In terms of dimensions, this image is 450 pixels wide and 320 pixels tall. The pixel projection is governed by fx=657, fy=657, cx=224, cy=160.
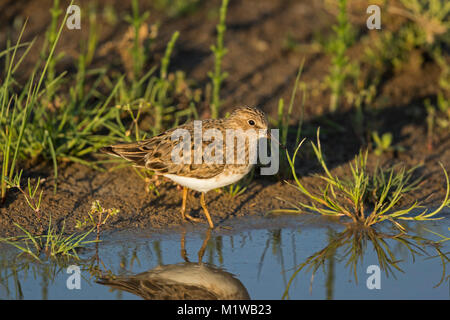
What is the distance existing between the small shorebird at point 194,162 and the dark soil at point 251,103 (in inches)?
17.4

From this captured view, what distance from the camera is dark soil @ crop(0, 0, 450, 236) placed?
6219 millimetres

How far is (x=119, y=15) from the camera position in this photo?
9.88 metres

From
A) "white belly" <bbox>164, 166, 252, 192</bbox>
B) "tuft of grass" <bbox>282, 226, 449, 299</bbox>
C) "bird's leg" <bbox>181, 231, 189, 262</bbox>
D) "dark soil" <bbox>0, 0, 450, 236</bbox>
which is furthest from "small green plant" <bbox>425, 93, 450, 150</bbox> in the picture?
"bird's leg" <bbox>181, 231, 189, 262</bbox>

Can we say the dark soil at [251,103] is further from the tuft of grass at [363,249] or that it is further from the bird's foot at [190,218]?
the tuft of grass at [363,249]

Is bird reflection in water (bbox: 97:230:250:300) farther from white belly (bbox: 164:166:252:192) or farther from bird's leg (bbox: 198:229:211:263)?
white belly (bbox: 164:166:252:192)

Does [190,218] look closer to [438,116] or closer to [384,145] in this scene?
[384,145]

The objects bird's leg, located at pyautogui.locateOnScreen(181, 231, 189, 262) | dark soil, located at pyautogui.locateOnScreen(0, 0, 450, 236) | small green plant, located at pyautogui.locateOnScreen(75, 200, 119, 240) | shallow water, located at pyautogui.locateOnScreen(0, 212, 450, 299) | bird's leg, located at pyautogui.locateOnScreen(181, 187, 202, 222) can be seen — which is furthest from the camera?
dark soil, located at pyautogui.locateOnScreen(0, 0, 450, 236)

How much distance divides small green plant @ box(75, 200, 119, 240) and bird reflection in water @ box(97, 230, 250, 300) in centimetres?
72

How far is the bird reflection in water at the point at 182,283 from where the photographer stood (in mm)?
4738

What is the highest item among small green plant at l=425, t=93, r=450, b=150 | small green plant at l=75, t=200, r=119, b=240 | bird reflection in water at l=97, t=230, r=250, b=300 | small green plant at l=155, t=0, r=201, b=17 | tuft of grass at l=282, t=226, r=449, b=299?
small green plant at l=155, t=0, r=201, b=17

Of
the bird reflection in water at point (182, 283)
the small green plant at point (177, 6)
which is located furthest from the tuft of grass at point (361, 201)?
the small green plant at point (177, 6)

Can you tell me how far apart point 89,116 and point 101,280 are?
2677 millimetres

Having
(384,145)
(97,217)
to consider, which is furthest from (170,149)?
(384,145)

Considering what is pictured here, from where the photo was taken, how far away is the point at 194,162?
586 cm
